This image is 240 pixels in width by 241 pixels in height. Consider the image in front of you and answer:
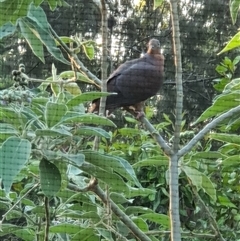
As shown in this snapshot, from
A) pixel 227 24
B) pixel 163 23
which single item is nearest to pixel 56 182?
pixel 163 23

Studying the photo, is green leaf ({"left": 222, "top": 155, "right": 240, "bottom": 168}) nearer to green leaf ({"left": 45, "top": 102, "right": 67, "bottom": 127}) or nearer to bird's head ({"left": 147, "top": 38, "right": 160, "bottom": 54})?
green leaf ({"left": 45, "top": 102, "right": 67, "bottom": 127})

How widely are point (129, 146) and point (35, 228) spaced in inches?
24.6

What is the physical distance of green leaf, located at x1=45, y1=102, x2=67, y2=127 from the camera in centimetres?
81

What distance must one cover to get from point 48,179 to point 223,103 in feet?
1.01

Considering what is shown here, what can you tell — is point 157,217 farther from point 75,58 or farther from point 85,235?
point 75,58

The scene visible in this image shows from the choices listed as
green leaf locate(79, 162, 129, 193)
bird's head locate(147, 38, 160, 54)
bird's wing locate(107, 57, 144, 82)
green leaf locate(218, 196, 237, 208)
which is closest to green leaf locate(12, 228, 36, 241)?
green leaf locate(79, 162, 129, 193)

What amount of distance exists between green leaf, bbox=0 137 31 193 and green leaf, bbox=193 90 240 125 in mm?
316

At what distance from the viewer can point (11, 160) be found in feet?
2.42

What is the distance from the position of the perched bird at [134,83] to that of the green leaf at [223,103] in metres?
0.73

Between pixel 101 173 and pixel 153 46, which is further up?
pixel 153 46

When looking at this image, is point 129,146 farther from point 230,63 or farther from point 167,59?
point 167,59

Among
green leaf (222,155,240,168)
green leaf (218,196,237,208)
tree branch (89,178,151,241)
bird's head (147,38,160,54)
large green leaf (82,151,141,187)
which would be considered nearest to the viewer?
large green leaf (82,151,141,187)

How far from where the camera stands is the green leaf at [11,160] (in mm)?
731

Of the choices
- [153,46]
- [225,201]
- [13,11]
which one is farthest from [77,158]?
[153,46]
